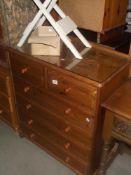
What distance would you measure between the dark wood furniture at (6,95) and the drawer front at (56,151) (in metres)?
0.15

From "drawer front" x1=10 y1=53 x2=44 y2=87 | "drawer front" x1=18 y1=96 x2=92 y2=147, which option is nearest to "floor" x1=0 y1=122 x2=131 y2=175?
"drawer front" x1=18 y1=96 x2=92 y2=147

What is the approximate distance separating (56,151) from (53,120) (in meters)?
0.35

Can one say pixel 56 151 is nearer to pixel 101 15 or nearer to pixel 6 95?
pixel 6 95

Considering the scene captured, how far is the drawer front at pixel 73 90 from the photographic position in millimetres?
1227

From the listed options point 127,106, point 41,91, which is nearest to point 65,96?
point 41,91

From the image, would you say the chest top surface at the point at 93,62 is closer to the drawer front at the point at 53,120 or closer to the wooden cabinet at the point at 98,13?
the wooden cabinet at the point at 98,13

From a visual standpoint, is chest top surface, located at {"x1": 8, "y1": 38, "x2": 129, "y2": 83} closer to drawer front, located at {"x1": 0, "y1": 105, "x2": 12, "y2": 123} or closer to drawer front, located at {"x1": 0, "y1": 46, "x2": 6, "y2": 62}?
drawer front, located at {"x1": 0, "y1": 46, "x2": 6, "y2": 62}

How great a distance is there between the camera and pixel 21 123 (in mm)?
1992

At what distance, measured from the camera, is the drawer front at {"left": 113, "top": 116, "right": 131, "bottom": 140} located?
4.09 ft

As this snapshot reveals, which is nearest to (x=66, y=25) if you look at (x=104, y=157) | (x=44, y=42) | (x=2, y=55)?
(x=44, y=42)

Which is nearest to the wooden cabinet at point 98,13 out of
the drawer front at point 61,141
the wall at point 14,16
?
the wall at point 14,16

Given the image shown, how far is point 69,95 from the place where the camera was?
1.34 metres

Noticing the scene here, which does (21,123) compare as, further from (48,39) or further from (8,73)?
(48,39)

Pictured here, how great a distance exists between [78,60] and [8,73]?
2.24 ft
